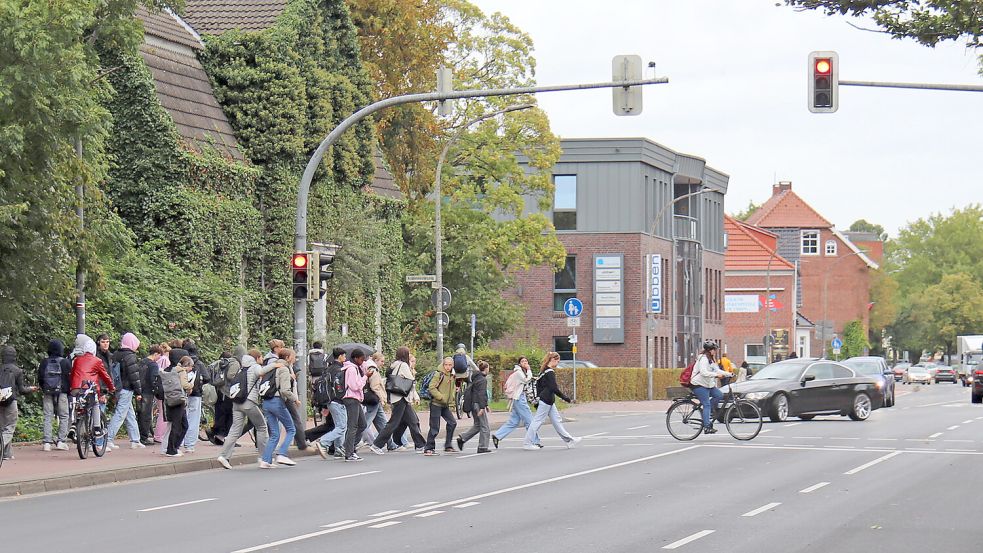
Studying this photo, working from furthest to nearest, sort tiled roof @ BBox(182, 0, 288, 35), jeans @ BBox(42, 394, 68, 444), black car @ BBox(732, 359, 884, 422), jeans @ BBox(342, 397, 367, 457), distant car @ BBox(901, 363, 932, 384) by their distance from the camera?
distant car @ BBox(901, 363, 932, 384)
tiled roof @ BBox(182, 0, 288, 35)
black car @ BBox(732, 359, 884, 422)
jeans @ BBox(342, 397, 367, 457)
jeans @ BBox(42, 394, 68, 444)

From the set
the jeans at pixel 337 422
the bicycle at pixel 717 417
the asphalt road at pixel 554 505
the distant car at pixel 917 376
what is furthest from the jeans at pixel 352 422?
the distant car at pixel 917 376

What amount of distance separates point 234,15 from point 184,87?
12.8 feet

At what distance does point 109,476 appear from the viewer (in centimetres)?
1909

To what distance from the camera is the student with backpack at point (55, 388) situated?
2186cm

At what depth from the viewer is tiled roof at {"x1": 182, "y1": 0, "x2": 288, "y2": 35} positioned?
3531 centimetres

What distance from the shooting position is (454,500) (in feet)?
52.9

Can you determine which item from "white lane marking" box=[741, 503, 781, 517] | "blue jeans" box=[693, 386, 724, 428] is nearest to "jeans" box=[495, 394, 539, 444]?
"blue jeans" box=[693, 386, 724, 428]

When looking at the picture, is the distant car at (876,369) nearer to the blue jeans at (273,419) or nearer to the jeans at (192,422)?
the jeans at (192,422)

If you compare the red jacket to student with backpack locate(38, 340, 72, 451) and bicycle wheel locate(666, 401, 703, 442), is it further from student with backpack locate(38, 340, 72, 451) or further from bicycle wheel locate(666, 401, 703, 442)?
bicycle wheel locate(666, 401, 703, 442)

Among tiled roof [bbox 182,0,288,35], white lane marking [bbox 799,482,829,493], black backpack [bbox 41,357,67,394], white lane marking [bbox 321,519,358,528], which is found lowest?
white lane marking [bbox 321,519,358,528]

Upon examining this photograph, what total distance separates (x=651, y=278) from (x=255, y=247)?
1327 inches

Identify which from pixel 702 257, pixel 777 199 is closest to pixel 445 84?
pixel 702 257

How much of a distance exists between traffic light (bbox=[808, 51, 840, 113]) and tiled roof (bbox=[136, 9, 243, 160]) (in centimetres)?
1462

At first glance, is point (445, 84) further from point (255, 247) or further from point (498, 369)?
point (498, 369)
